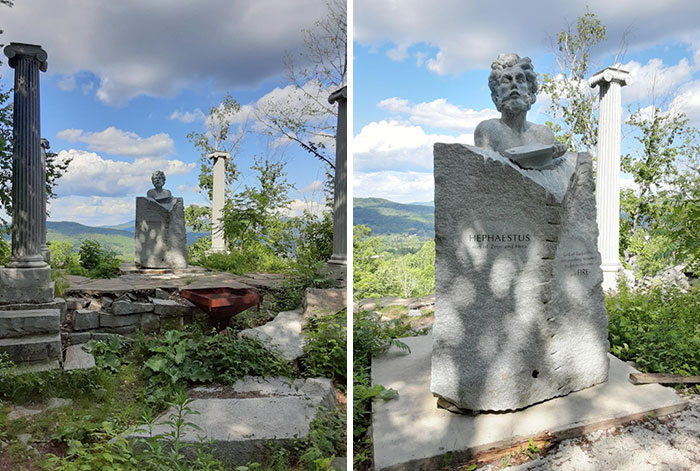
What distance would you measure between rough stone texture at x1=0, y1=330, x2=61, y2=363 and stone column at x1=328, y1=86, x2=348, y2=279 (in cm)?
218

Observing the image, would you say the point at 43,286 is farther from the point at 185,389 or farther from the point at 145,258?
the point at 185,389

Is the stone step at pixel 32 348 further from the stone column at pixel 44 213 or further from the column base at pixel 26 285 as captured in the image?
the stone column at pixel 44 213

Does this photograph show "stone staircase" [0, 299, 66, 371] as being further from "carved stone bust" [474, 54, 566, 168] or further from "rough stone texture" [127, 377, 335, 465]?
"carved stone bust" [474, 54, 566, 168]

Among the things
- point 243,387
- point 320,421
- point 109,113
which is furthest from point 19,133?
point 320,421

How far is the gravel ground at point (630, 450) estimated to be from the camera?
2.44m

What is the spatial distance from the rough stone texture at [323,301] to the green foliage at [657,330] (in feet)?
7.37

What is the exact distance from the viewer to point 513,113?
118 inches

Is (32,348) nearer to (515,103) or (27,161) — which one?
(27,161)

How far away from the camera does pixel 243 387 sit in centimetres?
276

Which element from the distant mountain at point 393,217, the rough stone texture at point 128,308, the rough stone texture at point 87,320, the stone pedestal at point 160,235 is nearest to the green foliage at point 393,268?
the distant mountain at point 393,217

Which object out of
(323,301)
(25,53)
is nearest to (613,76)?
(323,301)

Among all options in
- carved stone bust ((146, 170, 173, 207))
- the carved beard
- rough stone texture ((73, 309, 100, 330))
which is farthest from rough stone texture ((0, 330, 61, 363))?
the carved beard

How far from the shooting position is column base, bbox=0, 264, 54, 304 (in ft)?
8.51

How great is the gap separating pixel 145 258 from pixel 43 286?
622 mm
